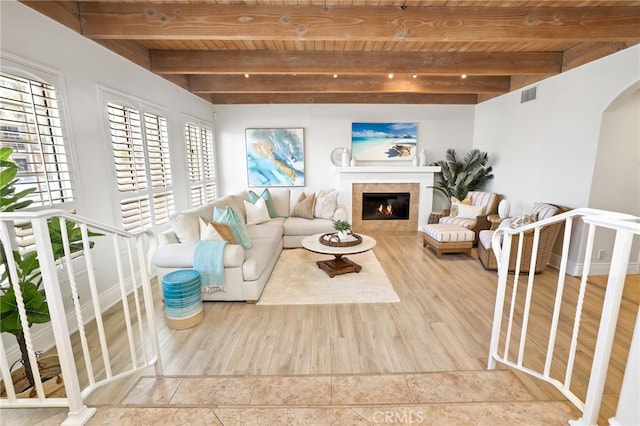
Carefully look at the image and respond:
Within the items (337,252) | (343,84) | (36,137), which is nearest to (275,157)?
(343,84)

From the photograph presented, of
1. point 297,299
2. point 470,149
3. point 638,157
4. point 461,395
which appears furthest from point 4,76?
point 470,149

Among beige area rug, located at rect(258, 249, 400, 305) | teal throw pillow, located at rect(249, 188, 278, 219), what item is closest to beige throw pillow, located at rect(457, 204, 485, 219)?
beige area rug, located at rect(258, 249, 400, 305)

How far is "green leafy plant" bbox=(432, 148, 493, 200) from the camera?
17.3 ft

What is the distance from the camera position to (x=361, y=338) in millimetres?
2357

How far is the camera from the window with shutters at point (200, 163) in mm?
4722

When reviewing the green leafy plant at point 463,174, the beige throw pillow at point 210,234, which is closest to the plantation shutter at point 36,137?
the beige throw pillow at point 210,234

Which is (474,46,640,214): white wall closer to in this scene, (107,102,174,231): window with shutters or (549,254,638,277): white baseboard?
(549,254,638,277): white baseboard

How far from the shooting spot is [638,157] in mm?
3273

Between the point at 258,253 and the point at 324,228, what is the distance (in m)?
1.65

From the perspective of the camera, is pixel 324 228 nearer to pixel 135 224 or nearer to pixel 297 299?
pixel 297 299

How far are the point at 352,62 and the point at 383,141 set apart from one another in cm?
234

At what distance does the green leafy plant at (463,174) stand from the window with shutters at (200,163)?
4.39m

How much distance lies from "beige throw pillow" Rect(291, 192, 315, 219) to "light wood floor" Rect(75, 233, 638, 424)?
2.19m

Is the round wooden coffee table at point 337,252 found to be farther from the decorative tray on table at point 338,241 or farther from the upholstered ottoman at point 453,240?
the upholstered ottoman at point 453,240
